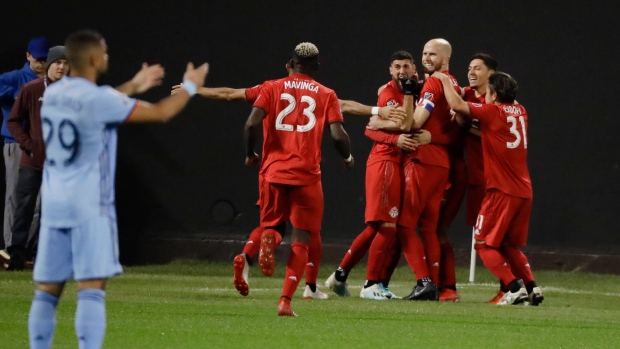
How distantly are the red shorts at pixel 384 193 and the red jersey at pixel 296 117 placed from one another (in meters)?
1.51

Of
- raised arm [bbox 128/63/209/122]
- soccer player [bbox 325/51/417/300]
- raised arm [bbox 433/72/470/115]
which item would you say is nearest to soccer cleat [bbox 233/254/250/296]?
soccer player [bbox 325/51/417/300]

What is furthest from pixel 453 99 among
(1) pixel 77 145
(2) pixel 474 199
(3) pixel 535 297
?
(1) pixel 77 145

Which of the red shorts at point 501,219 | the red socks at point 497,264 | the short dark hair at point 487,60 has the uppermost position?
the short dark hair at point 487,60

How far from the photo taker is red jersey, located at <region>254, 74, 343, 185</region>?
26.5 ft

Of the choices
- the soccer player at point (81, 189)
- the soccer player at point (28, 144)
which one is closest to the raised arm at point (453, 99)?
the soccer player at point (28, 144)

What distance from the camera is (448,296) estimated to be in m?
9.69

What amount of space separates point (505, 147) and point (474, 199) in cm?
81

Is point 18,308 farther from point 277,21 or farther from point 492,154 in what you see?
point 277,21

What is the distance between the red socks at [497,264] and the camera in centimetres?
932

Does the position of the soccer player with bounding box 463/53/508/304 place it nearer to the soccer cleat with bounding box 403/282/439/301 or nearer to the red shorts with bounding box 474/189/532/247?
the red shorts with bounding box 474/189/532/247

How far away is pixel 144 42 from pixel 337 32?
7.62 feet

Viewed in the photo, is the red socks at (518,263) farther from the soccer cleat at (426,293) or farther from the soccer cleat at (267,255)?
the soccer cleat at (267,255)

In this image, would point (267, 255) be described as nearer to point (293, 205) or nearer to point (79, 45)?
point (293, 205)

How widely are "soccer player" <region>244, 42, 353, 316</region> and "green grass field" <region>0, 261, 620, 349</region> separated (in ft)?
2.16
